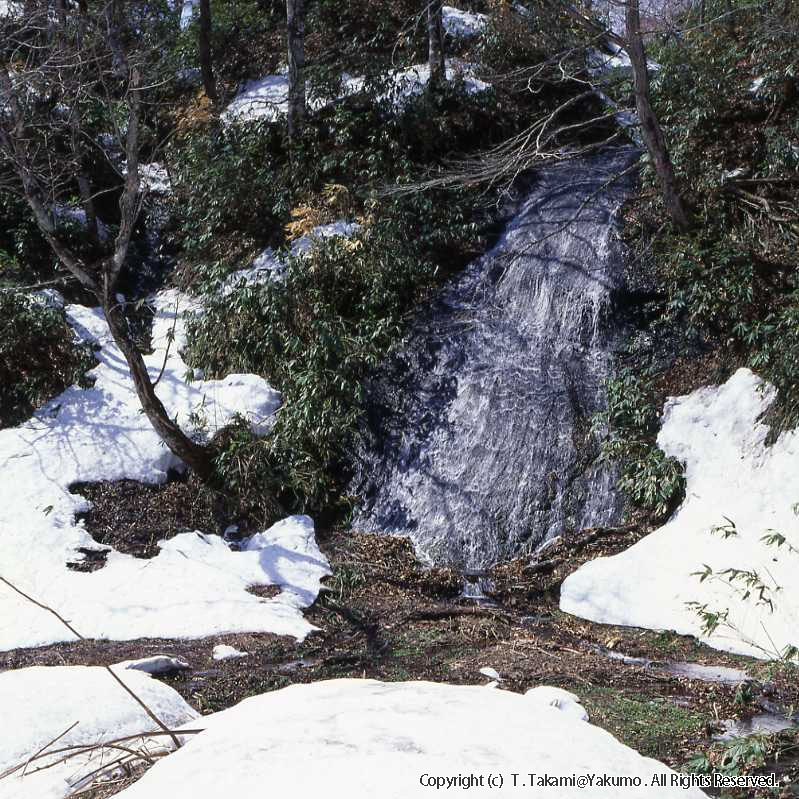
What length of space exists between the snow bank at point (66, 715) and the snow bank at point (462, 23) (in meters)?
16.4

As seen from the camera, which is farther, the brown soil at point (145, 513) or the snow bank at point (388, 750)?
the brown soil at point (145, 513)

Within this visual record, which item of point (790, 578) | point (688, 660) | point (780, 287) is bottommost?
point (688, 660)

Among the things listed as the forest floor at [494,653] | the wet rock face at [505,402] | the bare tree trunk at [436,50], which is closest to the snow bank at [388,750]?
the forest floor at [494,653]

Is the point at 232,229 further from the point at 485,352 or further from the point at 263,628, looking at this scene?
the point at 263,628

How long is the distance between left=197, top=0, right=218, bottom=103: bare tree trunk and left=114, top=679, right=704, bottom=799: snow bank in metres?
15.1

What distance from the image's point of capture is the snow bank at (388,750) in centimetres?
259

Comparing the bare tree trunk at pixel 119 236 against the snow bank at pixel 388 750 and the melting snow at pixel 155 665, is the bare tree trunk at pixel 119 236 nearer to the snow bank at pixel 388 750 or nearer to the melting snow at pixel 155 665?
the melting snow at pixel 155 665

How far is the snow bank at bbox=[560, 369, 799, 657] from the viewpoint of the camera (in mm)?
6691

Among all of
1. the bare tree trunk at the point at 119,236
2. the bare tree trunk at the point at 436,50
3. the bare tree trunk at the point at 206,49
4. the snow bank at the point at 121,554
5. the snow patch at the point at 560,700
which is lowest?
the snow patch at the point at 560,700

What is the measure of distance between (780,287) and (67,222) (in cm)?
1169

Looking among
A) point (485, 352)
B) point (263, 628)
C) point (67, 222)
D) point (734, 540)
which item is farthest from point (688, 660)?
point (67, 222)

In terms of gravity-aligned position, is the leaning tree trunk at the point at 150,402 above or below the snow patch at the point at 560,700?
above

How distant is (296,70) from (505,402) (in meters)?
8.25

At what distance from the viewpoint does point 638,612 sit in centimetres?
725
